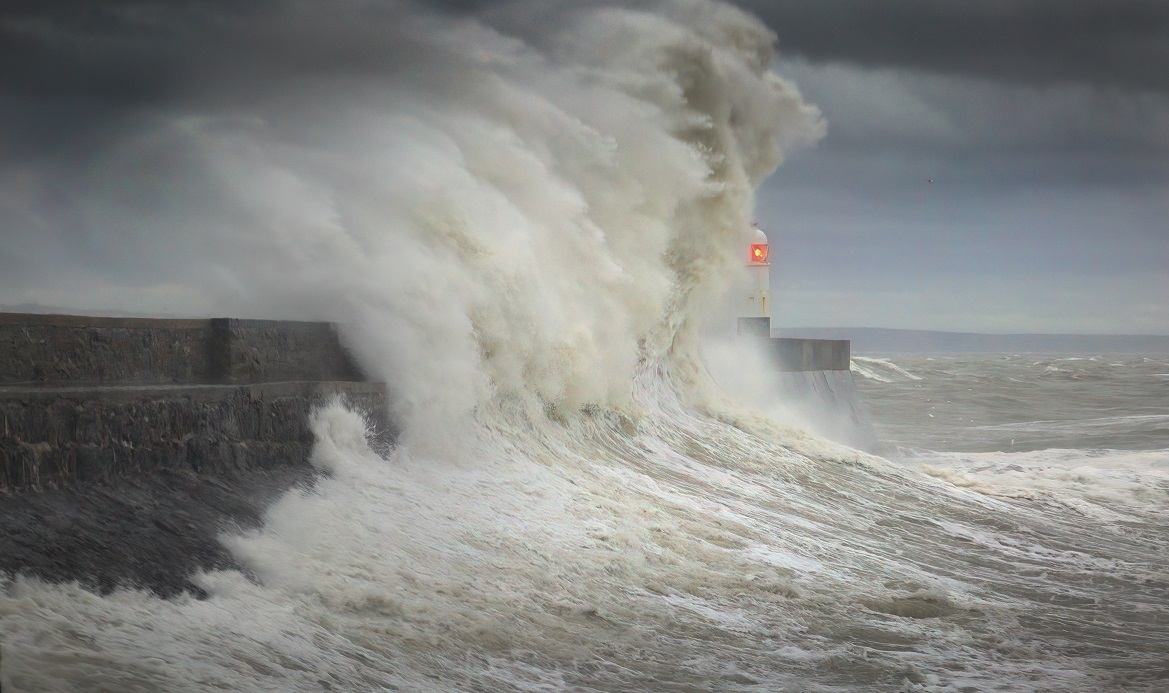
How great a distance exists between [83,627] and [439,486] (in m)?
2.85

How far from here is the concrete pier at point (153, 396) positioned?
4172mm

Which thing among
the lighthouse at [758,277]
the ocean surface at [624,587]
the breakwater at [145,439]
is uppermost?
the lighthouse at [758,277]

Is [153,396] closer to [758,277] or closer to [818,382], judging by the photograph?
[818,382]

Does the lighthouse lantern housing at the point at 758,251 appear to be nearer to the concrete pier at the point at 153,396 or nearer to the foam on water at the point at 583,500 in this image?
the foam on water at the point at 583,500

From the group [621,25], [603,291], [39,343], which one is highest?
[621,25]

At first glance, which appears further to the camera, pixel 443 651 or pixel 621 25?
pixel 621 25

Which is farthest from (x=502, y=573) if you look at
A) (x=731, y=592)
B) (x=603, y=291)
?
(x=603, y=291)

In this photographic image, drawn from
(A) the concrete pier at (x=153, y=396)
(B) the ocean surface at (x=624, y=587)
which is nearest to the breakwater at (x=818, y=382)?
(B) the ocean surface at (x=624, y=587)

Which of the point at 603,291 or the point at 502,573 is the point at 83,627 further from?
the point at 603,291

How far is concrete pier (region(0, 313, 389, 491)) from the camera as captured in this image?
13.7ft

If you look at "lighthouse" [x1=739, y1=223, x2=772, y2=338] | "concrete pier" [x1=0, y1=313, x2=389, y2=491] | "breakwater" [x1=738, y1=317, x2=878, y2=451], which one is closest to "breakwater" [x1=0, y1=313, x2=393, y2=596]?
"concrete pier" [x1=0, y1=313, x2=389, y2=491]

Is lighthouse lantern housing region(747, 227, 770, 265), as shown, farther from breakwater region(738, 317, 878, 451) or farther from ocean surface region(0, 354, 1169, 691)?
ocean surface region(0, 354, 1169, 691)

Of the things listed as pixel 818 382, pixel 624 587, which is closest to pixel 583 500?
pixel 624 587

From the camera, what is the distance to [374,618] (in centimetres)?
427
